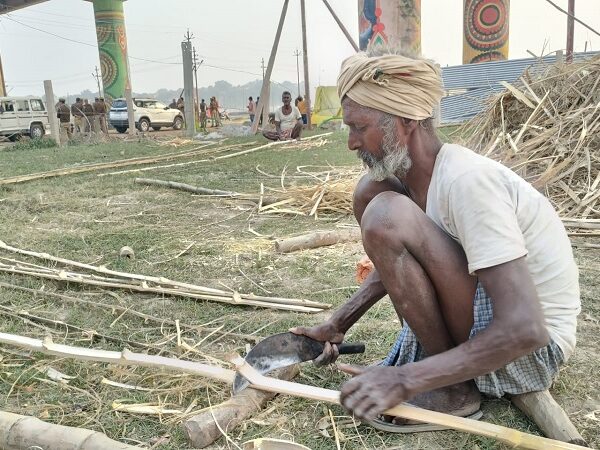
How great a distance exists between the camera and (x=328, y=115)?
22641 millimetres

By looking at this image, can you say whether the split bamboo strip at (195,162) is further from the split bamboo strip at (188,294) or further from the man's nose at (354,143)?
the man's nose at (354,143)

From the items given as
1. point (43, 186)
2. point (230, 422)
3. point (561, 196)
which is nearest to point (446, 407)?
point (230, 422)

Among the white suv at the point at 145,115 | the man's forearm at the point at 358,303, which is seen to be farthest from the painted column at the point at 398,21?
the white suv at the point at 145,115

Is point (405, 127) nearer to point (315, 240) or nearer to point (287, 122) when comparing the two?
point (315, 240)

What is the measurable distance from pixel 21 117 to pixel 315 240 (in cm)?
1967

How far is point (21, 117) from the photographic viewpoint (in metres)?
20.3

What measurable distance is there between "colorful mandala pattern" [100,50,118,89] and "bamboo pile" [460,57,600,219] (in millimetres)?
25466

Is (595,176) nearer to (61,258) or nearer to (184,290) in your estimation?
(184,290)

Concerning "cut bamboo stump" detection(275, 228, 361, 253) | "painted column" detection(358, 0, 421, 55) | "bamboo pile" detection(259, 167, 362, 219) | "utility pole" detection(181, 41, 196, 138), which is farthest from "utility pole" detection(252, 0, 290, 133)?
"cut bamboo stump" detection(275, 228, 361, 253)

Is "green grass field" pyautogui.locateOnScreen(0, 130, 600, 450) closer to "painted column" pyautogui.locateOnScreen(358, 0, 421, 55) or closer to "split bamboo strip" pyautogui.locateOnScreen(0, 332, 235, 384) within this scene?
"split bamboo strip" pyautogui.locateOnScreen(0, 332, 235, 384)

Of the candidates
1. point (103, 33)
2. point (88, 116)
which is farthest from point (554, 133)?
point (103, 33)

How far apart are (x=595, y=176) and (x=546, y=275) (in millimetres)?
3839

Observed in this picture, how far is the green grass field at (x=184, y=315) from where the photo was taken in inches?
75.1

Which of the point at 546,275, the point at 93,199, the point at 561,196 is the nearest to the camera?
the point at 546,275
